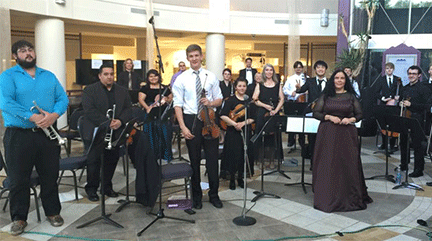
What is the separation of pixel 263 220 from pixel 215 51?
9952 millimetres

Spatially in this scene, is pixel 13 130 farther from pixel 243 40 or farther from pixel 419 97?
pixel 243 40

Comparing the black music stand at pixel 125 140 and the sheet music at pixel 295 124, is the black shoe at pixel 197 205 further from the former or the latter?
the sheet music at pixel 295 124

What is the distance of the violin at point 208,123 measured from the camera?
4344 mm

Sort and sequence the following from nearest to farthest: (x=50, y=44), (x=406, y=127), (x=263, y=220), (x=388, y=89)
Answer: (x=263, y=220)
(x=406, y=127)
(x=388, y=89)
(x=50, y=44)

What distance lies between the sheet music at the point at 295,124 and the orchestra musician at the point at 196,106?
1.21 metres

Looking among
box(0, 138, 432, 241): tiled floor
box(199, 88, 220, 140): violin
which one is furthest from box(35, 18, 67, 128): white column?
box(199, 88, 220, 140): violin

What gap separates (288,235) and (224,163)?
187cm

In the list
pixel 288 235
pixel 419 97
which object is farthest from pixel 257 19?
pixel 288 235

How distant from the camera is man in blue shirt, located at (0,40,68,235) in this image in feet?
12.0

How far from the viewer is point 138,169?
4.41 metres

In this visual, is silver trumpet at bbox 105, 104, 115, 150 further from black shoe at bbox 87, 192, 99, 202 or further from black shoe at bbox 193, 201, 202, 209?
black shoe at bbox 193, 201, 202, 209

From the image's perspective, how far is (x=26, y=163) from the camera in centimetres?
377

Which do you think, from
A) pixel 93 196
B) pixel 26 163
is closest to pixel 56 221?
pixel 26 163

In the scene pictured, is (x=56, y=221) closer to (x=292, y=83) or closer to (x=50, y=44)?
(x=292, y=83)
